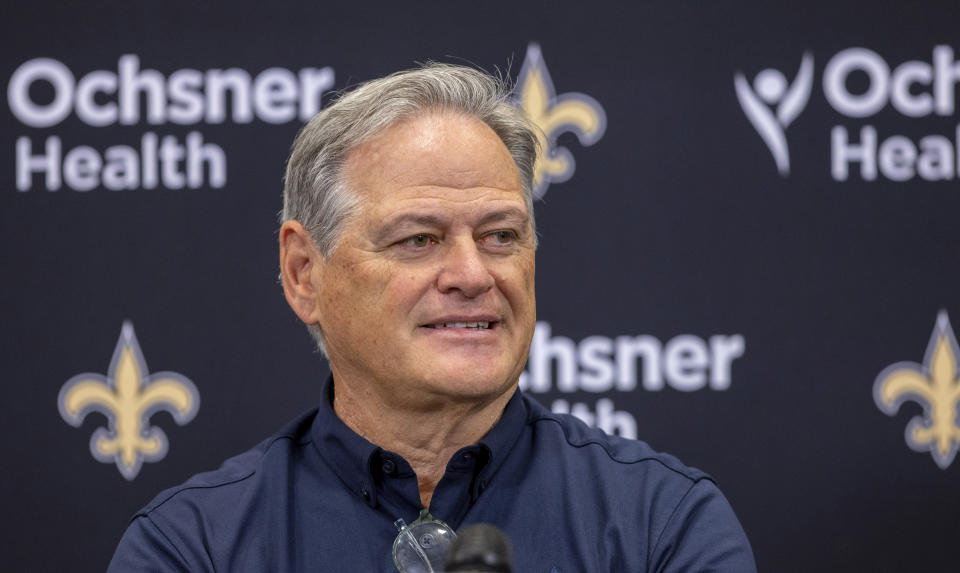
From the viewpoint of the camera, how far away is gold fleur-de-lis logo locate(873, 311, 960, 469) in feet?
9.12

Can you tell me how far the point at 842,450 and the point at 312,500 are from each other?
1.56m

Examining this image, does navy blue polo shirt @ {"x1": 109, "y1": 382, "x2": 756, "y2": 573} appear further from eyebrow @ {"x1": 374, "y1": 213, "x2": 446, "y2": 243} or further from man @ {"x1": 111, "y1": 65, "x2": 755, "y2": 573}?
eyebrow @ {"x1": 374, "y1": 213, "x2": 446, "y2": 243}

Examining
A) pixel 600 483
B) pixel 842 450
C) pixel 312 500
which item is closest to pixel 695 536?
pixel 600 483

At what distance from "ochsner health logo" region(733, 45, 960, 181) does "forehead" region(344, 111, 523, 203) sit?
121 cm

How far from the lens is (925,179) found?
2812 millimetres

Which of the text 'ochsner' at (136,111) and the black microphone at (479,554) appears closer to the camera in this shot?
the black microphone at (479,554)

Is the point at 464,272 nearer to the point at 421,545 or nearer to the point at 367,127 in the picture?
the point at 367,127

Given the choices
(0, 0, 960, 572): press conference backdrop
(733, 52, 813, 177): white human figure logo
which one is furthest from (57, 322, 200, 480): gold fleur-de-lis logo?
(733, 52, 813, 177): white human figure logo

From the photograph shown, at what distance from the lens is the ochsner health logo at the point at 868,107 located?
2.80 metres

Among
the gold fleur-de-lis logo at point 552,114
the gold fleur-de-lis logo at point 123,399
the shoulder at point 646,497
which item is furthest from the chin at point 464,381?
the gold fleur-de-lis logo at point 123,399

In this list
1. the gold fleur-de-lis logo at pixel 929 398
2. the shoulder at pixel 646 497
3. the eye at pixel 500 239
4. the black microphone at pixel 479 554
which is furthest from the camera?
the gold fleur-de-lis logo at pixel 929 398

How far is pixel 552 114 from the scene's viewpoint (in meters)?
2.83

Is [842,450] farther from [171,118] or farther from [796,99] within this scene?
[171,118]

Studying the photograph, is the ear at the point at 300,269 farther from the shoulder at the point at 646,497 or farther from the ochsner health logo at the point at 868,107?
the ochsner health logo at the point at 868,107
